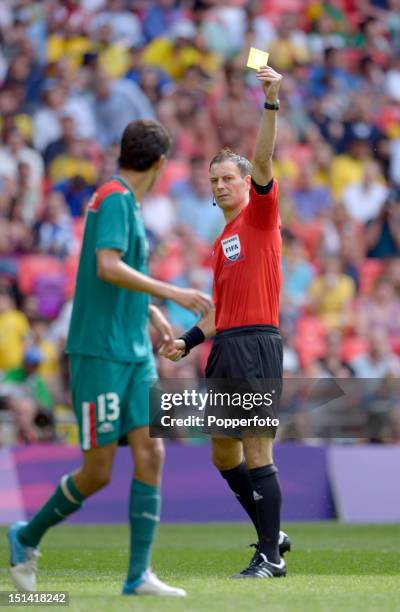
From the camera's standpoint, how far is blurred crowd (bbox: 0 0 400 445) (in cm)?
1666

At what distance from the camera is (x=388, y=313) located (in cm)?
1788

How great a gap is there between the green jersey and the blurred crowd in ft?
27.4

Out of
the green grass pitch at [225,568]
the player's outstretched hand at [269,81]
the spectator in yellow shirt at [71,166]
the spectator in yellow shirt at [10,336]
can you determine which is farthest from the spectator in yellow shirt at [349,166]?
the player's outstretched hand at [269,81]

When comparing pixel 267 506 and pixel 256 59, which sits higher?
pixel 256 59

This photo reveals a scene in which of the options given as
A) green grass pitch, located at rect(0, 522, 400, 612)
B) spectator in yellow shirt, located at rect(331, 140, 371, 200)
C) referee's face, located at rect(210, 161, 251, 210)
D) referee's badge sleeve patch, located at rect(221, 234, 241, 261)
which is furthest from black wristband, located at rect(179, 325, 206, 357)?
spectator in yellow shirt, located at rect(331, 140, 371, 200)

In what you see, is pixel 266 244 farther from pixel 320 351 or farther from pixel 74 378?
pixel 320 351

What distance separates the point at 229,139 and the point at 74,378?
512 inches

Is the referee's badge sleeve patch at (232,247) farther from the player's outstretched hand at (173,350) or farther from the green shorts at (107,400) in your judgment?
the green shorts at (107,400)

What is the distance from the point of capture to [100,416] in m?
6.69

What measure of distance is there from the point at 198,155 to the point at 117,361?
40.9ft

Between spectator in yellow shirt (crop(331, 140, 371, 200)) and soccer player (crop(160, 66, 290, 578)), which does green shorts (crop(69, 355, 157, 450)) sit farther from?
spectator in yellow shirt (crop(331, 140, 371, 200))

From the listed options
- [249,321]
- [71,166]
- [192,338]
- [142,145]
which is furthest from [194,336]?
[71,166]

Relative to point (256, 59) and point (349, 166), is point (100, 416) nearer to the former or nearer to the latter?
point (256, 59)

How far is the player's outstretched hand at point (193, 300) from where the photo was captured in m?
6.42
